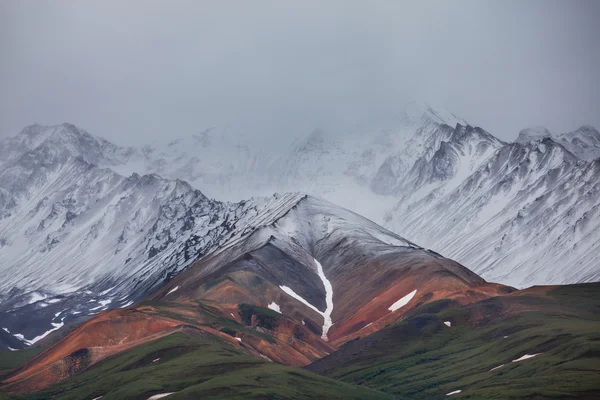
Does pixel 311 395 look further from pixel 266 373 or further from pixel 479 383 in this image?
pixel 479 383

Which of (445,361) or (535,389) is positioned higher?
(445,361)

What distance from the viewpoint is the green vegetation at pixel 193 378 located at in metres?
157

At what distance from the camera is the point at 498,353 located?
18675cm

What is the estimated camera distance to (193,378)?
550 feet

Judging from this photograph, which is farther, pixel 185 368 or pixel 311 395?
pixel 185 368

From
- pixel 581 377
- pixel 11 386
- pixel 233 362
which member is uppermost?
pixel 11 386

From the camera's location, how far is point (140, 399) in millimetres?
158875

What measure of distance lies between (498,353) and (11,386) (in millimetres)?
81262

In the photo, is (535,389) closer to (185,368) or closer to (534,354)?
(534,354)

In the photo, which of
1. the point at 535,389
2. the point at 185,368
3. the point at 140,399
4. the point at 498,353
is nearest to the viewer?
the point at 535,389

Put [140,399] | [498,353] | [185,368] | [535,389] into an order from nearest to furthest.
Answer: [535,389] → [140,399] → [185,368] → [498,353]

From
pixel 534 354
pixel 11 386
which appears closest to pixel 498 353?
pixel 534 354

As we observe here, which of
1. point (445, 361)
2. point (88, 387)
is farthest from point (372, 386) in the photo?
point (88, 387)

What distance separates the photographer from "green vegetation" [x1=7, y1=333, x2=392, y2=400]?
157 m
